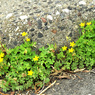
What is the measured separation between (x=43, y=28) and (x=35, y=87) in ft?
3.98

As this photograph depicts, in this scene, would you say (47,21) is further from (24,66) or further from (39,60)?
(24,66)

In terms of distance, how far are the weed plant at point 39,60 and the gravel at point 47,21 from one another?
17 cm

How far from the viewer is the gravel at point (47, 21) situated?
10.1ft

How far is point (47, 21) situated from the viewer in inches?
123

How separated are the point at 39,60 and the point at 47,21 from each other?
0.87 meters

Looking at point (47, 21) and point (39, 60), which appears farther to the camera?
point (47, 21)

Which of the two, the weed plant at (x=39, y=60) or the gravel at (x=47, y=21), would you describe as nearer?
the weed plant at (x=39, y=60)

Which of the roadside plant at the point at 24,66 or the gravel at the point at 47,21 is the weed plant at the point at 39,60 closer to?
the roadside plant at the point at 24,66

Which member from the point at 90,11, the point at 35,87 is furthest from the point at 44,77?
the point at 90,11

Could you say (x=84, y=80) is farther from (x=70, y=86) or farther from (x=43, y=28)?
(x=43, y=28)

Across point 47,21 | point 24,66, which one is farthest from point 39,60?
point 47,21

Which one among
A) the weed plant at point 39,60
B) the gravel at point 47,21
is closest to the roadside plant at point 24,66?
the weed plant at point 39,60

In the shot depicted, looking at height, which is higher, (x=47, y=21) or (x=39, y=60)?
(x=47, y=21)

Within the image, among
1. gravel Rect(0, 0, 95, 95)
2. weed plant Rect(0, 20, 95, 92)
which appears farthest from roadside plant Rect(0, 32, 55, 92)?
gravel Rect(0, 0, 95, 95)
